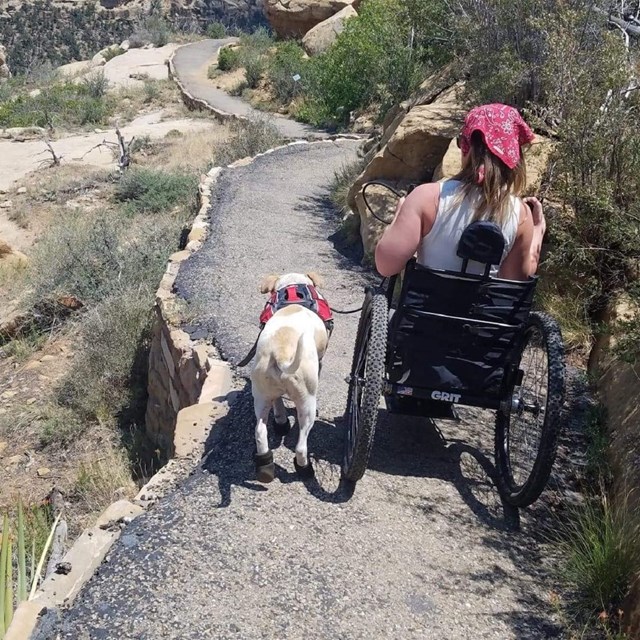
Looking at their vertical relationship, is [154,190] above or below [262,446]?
below

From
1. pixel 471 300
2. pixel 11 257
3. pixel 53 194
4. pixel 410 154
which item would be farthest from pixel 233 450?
pixel 53 194

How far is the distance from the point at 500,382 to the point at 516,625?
1205mm

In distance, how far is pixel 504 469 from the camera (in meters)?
3.98

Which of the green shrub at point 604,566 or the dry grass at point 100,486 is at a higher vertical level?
the green shrub at point 604,566

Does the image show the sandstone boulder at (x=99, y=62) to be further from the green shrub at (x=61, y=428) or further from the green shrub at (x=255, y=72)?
the green shrub at (x=61, y=428)

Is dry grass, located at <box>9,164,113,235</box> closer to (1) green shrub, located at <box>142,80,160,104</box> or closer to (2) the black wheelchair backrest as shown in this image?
(1) green shrub, located at <box>142,80,160,104</box>

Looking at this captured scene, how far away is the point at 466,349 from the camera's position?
144 inches

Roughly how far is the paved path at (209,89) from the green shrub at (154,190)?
362 cm

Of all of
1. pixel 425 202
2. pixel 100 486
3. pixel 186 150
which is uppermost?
pixel 425 202

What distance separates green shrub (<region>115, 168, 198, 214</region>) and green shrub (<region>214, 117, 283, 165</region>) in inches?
32.5

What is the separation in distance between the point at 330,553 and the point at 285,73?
2252 cm

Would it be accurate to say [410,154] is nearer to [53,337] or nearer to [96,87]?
[53,337]

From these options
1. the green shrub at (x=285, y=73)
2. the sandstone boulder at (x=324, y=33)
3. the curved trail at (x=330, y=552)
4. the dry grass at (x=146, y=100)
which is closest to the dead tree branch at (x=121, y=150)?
the dry grass at (x=146, y=100)

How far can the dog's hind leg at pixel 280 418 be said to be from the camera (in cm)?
427
